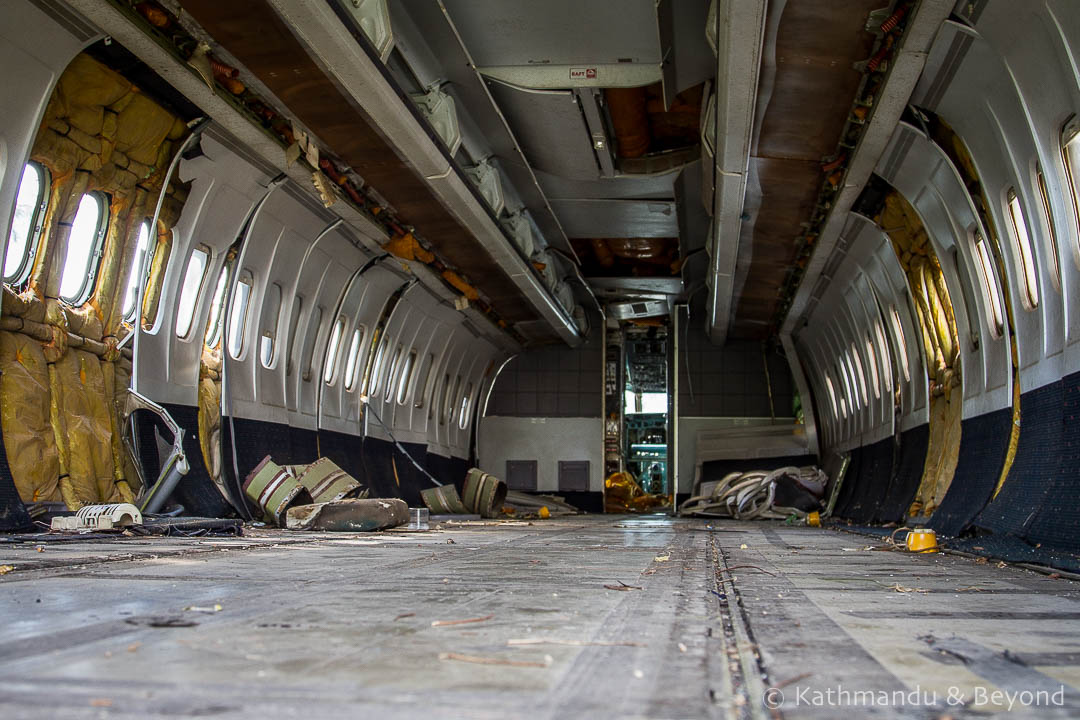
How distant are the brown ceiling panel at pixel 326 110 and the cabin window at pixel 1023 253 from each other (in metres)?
7.07

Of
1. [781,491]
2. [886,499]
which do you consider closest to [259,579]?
[886,499]

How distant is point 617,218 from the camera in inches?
764

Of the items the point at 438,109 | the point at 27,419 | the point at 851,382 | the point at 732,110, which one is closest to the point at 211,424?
the point at 27,419

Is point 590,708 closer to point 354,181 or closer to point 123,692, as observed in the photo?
point 123,692

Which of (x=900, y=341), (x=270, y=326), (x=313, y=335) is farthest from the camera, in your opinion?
(x=313, y=335)

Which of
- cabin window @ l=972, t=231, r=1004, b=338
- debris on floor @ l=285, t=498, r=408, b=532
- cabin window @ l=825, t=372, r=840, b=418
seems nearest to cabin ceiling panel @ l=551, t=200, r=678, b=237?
cabin window @ l=825, t=372, r=840, b=418

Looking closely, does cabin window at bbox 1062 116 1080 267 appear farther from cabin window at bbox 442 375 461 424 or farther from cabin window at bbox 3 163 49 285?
cabin window at bbox 442 375 461 424

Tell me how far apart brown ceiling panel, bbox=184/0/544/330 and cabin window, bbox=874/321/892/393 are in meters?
7.25

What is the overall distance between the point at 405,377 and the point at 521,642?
1925 cm

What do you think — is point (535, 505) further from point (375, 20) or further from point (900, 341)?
point (375, 20)

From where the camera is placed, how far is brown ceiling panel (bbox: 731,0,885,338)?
8.60m

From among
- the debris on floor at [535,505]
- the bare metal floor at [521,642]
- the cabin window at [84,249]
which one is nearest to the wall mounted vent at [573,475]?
the debris on floor at [535,505]

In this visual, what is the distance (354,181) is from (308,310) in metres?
3.25

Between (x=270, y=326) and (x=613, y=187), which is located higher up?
(x=613, y=187)
